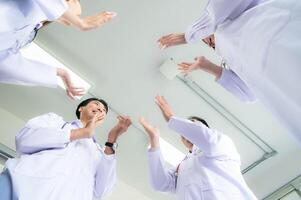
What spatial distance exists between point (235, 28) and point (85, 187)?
1272mm

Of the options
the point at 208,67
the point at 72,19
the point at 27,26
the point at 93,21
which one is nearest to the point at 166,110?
the point at 208,67

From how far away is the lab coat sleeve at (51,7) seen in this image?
116 centimetres

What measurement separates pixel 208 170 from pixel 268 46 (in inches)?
46.2

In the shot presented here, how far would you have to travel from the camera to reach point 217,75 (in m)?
1.96

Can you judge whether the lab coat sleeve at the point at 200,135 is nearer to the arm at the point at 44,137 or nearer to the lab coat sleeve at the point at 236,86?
the lab coat sleeve at the point at 236,86

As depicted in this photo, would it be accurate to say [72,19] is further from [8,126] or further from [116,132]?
[8,126]

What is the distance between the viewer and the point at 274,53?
100 centimetres

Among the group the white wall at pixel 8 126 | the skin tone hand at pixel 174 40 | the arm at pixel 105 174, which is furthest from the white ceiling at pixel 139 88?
the arm at pixel 105 174

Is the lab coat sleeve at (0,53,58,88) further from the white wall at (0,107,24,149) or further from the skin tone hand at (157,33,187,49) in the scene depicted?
the white wall at (0,107,24,149)

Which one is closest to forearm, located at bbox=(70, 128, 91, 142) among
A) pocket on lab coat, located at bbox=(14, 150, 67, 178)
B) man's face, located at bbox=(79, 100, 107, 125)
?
pocket on lab coat, located at bbox=(14, 150, 67, 178)

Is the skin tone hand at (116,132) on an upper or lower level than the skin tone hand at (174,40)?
lower

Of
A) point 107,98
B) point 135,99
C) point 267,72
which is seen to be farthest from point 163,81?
point 267,72

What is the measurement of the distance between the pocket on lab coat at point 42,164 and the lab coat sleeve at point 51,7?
896 millimetres

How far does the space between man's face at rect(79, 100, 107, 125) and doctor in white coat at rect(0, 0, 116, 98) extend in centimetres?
67
